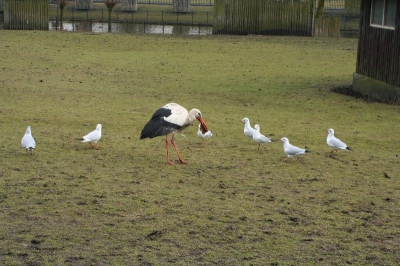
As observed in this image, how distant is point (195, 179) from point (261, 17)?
28.4 meters

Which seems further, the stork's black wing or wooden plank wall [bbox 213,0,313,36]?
wooden plank wall [bbox 213,0,313,36]

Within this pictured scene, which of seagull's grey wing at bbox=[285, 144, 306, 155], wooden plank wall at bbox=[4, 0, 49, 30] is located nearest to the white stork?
seagull's grey wing at bbox=[285, 144, 306, 155]

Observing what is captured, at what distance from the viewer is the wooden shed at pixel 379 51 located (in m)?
18.9

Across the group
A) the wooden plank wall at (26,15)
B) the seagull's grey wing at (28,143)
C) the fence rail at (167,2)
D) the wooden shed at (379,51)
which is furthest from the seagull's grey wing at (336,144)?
the fence rail at (167,2)

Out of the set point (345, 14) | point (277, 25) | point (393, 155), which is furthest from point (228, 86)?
point (345, 14)

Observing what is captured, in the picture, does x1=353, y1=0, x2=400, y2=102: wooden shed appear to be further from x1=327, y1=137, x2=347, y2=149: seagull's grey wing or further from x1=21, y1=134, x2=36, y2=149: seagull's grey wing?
x1=21, y1=134, x2=36, y2=149: seagull's grey wing

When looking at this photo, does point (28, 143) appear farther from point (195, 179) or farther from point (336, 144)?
point (336, 144)

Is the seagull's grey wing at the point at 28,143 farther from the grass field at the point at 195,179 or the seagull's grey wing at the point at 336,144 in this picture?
the seagull's grey wing at the point at 336,144

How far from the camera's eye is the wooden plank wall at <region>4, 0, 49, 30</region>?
36491 millimetres

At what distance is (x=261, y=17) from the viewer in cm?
3803

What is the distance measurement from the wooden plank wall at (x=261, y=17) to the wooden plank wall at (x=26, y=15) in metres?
8.59

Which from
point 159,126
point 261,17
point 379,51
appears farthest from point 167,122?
point 261,17

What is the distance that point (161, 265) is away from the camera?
7.33 m

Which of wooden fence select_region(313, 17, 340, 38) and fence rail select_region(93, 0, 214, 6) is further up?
fence rail select_region(93, 0, 214, 6)
